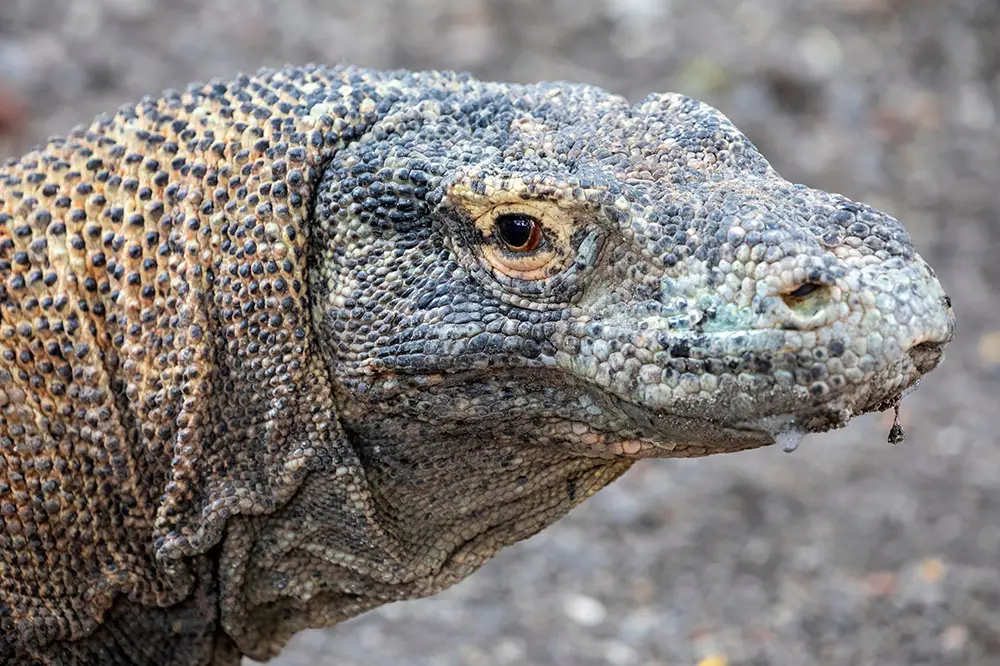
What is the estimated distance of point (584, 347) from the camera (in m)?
3.33

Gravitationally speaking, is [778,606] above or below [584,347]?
below

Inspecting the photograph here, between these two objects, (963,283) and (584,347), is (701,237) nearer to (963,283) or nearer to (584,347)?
(584,347)

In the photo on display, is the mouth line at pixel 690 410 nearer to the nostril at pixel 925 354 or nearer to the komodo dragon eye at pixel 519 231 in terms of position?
the nostril at pixel 925 354

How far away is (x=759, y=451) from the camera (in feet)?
30.8

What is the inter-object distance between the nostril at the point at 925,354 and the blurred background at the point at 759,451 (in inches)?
175

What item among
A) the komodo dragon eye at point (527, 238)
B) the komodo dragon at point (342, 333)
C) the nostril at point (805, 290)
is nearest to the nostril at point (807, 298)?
the nostril at point (805, 290)

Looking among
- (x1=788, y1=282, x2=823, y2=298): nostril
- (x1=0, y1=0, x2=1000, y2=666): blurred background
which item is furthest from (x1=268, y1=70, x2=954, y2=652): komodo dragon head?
(x1=0, y1=0, x2=1000, y2=666): blurred background

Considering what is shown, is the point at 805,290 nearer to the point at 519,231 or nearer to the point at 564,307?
the point at 564,307

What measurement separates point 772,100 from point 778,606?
242 inches

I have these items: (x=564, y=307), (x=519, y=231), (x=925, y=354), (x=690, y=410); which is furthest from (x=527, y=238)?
(x=925, y=354)

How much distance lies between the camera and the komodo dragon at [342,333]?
3289 millimetres

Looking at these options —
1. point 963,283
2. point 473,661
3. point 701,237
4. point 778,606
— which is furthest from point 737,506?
point 701,237

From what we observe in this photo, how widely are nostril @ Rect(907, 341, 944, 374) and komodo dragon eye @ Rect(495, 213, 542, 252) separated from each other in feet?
3.21

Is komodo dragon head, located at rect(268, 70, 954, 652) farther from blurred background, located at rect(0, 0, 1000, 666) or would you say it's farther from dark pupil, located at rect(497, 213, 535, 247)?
blurred background, located at rect(0, 0, 1000, 666)
